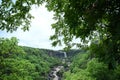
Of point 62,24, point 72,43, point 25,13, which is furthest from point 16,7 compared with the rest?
point 72,43

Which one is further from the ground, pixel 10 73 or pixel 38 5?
pixel 38 5

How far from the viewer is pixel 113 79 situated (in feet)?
128

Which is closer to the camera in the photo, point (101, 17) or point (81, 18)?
point (101, 17)

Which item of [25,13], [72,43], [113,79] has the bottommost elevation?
[113,79]

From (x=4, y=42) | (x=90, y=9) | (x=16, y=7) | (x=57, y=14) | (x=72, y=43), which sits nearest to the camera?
(x=90, y=9)

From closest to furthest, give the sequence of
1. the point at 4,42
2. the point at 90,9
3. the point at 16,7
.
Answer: the point at 90,9, the point at 16,7, the point at 4,42

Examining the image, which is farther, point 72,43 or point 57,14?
point 72,43

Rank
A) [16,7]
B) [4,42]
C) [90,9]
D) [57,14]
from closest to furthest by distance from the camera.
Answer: [90,9], [16,7], [57,14], [4,42]

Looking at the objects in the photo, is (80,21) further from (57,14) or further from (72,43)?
Result: (72,43)

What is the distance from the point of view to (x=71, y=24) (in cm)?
1142

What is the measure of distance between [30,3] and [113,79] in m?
28.4

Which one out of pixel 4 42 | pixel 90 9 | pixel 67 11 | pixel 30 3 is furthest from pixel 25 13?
pixel 4 42

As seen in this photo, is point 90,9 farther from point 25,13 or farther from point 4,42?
point 4,42

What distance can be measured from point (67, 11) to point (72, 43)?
583 centimetres
